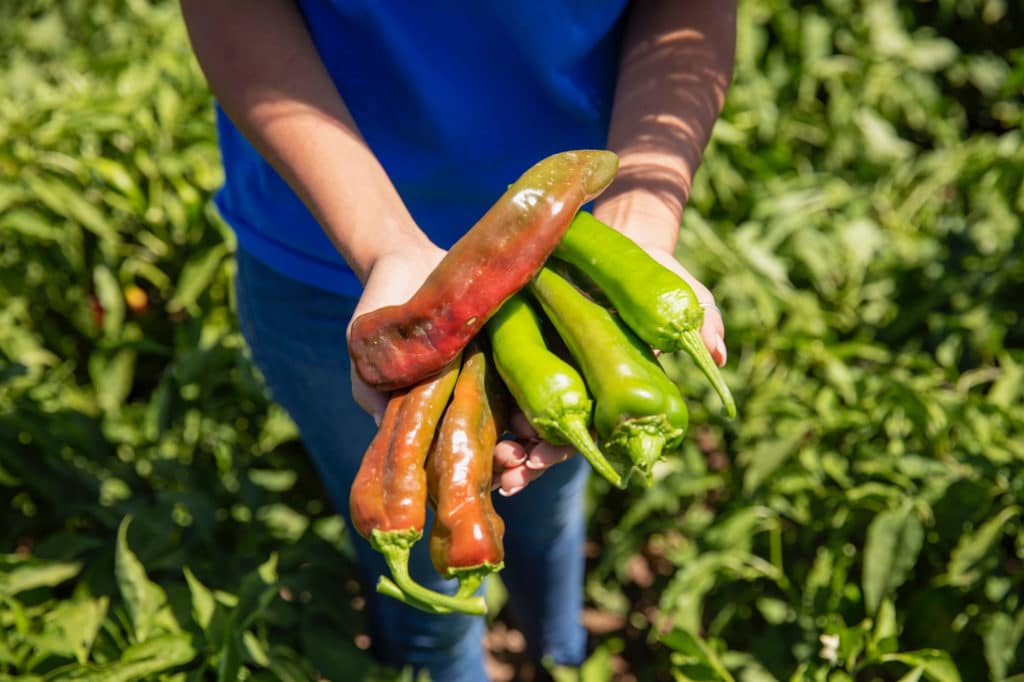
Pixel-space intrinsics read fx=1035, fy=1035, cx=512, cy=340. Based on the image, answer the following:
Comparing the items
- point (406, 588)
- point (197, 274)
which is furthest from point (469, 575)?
point (197, 274)

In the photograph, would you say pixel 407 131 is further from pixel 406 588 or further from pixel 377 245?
pixel 406 588

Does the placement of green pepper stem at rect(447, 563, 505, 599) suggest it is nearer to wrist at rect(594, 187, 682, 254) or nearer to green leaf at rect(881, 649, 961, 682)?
wrist at rect(594, 187, 682, 254)

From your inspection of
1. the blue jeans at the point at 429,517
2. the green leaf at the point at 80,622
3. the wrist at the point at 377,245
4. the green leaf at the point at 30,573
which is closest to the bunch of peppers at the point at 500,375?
the wrist at the point at 377,245

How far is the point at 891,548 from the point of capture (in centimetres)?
246

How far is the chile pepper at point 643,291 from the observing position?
1.59 meters

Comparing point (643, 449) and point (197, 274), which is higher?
point (643, 449)

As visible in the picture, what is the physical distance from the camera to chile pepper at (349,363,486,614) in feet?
5.00

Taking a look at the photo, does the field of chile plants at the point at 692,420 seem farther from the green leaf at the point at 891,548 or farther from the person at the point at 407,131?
the person at the point at 407,131

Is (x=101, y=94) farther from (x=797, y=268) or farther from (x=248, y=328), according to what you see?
(x=797, y=268)

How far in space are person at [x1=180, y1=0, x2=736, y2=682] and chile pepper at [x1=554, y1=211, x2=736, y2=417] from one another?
3.6 inches

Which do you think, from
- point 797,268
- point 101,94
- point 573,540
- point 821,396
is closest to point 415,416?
point 573,540

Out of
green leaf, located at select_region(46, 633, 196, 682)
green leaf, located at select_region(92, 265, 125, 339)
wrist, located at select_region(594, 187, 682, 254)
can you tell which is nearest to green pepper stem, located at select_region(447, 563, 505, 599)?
wrist, located at select_region(594, 187, 682, 254)

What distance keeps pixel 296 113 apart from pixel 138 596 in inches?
50.1

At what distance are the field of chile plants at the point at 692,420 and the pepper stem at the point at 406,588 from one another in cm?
92
